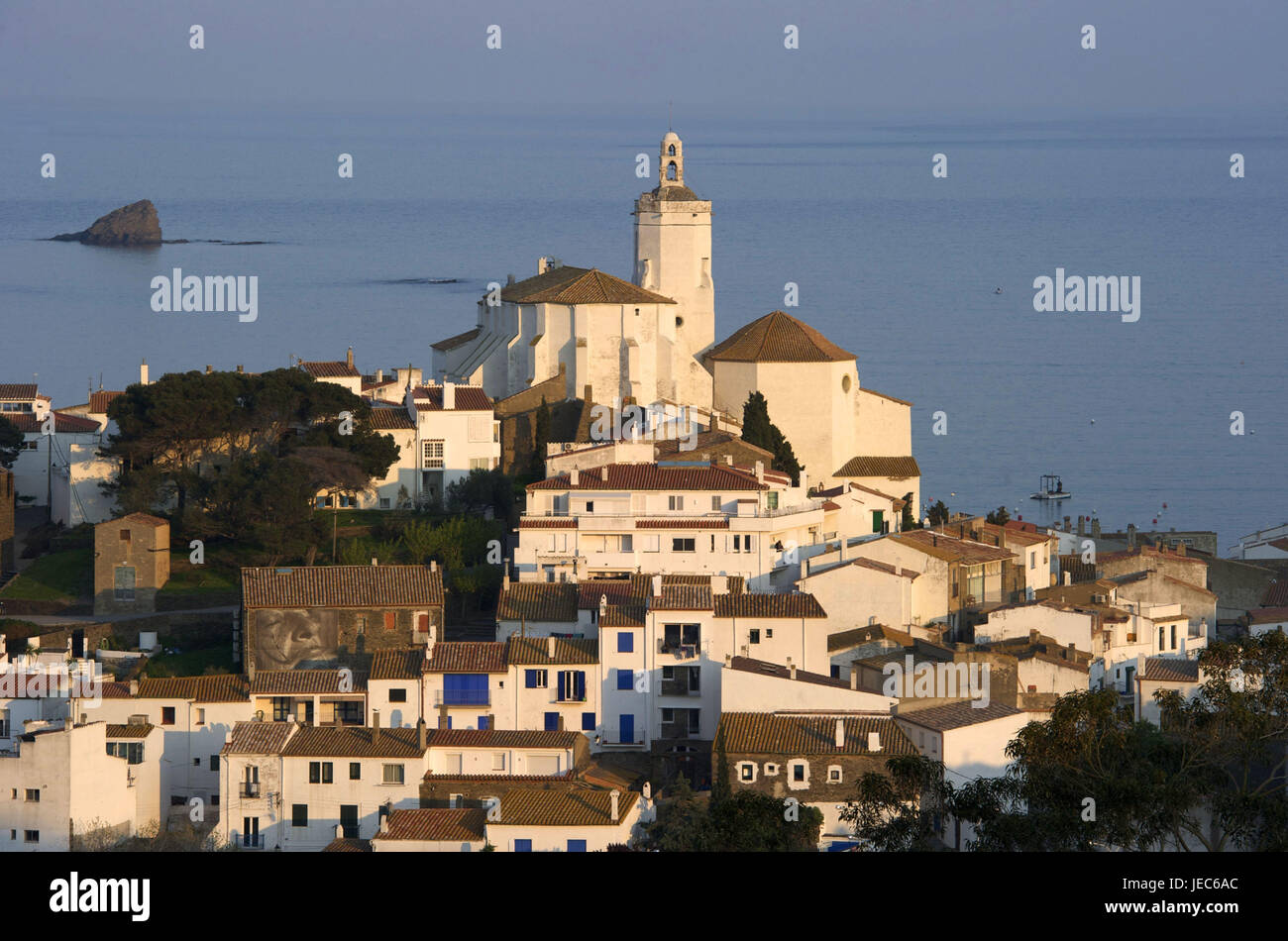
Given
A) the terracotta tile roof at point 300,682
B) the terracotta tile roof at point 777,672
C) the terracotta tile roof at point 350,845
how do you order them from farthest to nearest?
the terracotta tile roof at point 300,682, the terracotta tile roof at point 777,672, the terracotta tile roof at point 350,845

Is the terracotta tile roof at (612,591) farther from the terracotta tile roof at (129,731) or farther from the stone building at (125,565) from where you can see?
the stone building at (125,565)

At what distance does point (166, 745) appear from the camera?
2889 cm

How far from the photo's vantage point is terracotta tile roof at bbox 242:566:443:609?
103 ft

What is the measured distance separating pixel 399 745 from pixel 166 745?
4124 mm

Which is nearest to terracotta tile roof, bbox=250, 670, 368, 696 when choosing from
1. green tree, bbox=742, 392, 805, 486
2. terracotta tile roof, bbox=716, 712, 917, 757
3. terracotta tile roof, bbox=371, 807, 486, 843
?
terracotta tile roof, bbox=371, 807, 486, 843

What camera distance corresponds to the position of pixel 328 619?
102 feet

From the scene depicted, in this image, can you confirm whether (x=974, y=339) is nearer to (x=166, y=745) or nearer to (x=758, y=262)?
(x=758, y=262)

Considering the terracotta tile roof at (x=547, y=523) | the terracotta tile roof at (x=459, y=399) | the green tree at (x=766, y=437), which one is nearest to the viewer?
the terracotta tile roof at (x=547, y=523)

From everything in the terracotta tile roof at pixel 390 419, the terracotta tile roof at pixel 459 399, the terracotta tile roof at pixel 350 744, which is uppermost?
the terracotta tile roof at pixel 459 399

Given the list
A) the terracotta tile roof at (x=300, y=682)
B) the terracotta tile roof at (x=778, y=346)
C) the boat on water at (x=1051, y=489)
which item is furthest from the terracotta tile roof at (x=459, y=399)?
the boat on water at (x=1051, y=489)

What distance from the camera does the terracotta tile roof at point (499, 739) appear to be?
27.0 m

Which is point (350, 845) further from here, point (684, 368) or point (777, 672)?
point (684, 368)

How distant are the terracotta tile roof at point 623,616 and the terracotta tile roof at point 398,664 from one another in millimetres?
2643
